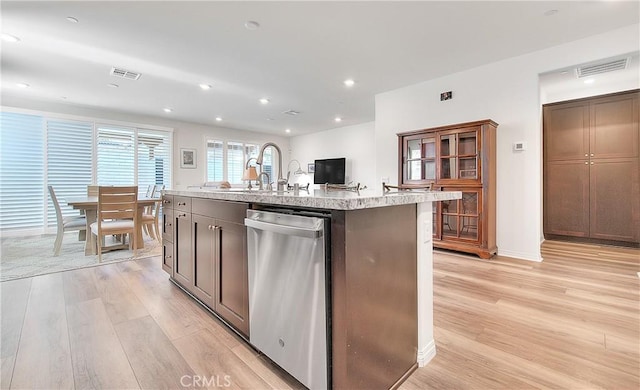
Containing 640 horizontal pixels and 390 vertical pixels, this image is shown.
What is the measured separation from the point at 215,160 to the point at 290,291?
24.0 ft

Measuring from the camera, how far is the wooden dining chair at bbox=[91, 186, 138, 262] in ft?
10.8

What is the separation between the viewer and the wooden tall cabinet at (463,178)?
337 cm

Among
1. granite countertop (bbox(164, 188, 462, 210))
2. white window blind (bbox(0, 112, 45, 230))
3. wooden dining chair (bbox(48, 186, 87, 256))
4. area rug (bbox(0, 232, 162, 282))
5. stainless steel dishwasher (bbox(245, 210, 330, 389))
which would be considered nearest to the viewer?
granite countertop (bbox(164, 188, 462, 210))

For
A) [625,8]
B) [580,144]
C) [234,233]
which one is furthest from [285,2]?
[580,144]

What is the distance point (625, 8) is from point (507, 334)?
3.24 m

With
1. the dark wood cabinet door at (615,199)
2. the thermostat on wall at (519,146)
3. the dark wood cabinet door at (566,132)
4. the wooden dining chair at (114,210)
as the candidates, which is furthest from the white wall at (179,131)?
the dark wood cabinet door at (615,199)

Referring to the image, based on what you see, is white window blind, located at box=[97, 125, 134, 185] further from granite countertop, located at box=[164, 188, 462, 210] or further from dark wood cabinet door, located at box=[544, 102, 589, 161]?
dark wood cabinet door, located at box=[544, 102, 589, 161]

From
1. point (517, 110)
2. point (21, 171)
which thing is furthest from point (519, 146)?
point (21, 171)

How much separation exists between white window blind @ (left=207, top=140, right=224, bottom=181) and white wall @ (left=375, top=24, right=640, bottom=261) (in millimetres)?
6071

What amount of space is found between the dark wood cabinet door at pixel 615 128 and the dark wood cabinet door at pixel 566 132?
93 mm

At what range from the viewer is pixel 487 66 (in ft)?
12.1

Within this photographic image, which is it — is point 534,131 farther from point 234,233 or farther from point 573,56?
point 234,233

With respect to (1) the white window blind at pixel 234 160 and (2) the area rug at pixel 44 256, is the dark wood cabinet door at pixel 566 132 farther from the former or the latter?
(1) the white window blind at pixel 234 160

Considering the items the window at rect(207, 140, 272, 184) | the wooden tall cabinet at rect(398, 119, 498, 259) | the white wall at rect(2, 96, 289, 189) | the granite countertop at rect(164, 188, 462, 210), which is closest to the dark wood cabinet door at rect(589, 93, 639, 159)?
the wooden tall cabinet at rect(398, 119, 498, 259)
